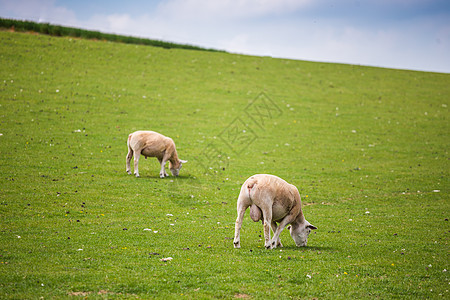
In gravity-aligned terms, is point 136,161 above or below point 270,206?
below

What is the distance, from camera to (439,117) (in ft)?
123

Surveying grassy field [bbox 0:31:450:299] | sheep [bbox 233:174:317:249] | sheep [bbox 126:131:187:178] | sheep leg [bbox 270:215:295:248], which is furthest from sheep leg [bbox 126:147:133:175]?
sheep leg [bbox 270:215:295:248]

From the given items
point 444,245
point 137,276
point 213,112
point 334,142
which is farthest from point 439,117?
point 137,276

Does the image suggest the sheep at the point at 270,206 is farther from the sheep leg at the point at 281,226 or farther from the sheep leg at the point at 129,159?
the sheep leg at the point at 129,159

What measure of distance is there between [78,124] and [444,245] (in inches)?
943

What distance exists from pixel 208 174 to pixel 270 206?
37.2 feet

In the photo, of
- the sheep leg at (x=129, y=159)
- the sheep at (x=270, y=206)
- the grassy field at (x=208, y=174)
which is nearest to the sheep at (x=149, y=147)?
the sheep leg at (x=129, y=159)

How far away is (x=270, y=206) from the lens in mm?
10453

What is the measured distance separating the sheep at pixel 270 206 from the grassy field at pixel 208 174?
49 centimetres

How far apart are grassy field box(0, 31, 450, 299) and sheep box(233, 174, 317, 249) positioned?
1.62 ft

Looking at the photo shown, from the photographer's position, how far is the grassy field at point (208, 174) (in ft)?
28.6

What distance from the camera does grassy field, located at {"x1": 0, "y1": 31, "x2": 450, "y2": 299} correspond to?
870cm

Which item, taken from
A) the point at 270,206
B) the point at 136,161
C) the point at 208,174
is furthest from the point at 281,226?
the point at 208,174

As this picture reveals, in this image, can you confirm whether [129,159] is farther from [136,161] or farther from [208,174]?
[208,174]
